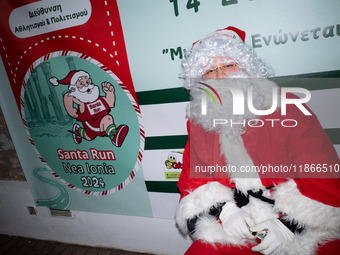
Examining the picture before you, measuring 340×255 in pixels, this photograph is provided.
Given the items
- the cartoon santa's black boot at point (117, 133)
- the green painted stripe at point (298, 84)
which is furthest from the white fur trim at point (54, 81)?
the green painted stripe at point (298, 84)

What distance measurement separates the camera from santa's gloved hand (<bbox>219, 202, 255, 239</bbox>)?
954 mm

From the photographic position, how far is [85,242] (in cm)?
209

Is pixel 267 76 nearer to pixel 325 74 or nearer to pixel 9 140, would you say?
pixel 325 74

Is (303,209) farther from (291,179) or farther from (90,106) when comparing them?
(90,106)

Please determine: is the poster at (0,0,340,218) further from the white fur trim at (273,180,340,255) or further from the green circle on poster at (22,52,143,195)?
the white fur trim at (273,180,340,255)

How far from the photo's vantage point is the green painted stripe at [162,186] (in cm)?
158

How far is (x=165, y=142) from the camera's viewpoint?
148cm

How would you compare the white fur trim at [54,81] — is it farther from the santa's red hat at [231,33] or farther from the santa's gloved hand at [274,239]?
the santa's gloved hand at [274,239]

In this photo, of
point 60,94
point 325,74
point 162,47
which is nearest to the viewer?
point 325,74

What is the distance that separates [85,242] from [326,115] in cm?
242

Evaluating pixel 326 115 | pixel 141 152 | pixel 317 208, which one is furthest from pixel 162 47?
pixel 317 208

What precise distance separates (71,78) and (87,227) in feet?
4.88

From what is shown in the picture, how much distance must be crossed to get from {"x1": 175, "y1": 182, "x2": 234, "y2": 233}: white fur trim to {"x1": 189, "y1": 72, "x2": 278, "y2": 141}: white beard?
0.96 ft

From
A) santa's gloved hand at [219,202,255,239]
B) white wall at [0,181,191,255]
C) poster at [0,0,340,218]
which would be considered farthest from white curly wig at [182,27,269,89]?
white wall at [0,181,191,255]
